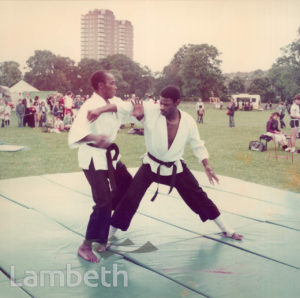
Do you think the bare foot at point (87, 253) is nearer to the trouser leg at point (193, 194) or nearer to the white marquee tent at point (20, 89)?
the trouser leg at point (193, 194)

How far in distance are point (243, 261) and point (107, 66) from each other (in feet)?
51.8

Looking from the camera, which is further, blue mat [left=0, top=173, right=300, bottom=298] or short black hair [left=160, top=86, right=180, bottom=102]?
short black hair [left=160, top=86, right=180, bottom=102]

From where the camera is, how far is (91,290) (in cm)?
236

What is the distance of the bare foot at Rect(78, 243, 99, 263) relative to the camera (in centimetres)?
279

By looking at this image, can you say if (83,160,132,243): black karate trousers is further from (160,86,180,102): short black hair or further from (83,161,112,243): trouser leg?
(160,86,180,102): short black hair

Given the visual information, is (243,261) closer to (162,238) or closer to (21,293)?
(162,238)

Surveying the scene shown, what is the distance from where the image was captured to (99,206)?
281 cm

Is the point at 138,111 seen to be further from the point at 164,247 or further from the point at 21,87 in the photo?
the point at 21,87

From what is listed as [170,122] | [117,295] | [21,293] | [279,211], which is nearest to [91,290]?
[117,295]

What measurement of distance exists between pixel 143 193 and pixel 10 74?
2262 centimetres

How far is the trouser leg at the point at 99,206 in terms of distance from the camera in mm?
2797

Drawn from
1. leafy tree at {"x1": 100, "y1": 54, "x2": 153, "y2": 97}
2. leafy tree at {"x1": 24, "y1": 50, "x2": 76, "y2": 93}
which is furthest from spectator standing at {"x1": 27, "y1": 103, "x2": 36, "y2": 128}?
leafy tree at {"x1": 24, "y1": 50, "x2": 76, "y2": 93}

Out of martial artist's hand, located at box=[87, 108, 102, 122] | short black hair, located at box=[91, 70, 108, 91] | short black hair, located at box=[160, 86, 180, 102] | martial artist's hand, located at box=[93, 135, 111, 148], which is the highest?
short black hair, located at box=[91, 70, 108, 91]

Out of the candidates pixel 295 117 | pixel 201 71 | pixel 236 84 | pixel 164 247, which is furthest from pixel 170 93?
pixel 236 84
